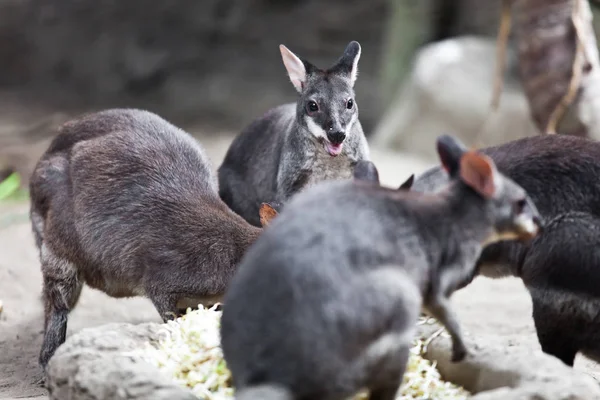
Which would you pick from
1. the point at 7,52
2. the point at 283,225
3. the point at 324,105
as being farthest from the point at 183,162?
the point at 7,52

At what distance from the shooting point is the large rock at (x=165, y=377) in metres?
4.11

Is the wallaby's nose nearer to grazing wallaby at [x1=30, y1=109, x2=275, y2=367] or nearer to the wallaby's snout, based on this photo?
grazing wallaby at [x1=30, y1=109, x2=275, y2=367]

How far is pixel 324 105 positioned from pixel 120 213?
1783mm

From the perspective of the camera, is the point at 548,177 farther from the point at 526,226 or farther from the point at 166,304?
the point at 166,304

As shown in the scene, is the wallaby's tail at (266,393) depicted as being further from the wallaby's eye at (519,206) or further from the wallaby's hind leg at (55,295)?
the wallaby's hind leg at (55,295)

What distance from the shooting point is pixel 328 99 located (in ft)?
22.7

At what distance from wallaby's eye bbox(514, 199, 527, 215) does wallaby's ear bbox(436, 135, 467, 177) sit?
305 millimetres

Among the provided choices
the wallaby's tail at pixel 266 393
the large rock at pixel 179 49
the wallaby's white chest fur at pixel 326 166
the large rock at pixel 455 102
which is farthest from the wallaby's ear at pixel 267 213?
the large rock at pixel 179 49

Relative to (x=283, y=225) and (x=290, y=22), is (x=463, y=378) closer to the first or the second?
(x=283, y=225)

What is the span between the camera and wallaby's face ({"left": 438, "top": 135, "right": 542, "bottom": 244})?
13.1 ft

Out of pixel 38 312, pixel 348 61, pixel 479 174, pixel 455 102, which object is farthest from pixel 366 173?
pixel 455 102

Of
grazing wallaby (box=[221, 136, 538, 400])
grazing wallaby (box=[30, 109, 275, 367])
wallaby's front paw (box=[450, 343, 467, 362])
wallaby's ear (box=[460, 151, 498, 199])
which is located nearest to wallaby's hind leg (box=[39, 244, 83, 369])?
grazing wallaby (box=[30, 109, 275, 367])

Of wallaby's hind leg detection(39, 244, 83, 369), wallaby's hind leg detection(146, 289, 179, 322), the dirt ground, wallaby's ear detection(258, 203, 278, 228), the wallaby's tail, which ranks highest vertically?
wallaby's ear detection(258, 203, 278, 228)

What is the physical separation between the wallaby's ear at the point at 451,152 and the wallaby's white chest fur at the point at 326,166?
289 centimetres
